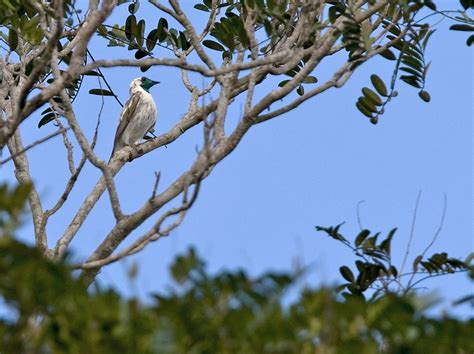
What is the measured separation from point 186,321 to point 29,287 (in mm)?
481

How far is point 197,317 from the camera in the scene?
3.30 m

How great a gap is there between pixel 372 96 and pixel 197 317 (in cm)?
378

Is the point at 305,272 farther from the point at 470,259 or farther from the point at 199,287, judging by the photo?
the point at 470,259

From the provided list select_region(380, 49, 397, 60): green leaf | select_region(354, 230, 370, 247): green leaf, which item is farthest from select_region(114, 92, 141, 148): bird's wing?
select_region(354, 230, 370, 247): green leaf

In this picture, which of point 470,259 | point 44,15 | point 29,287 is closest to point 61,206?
point 44,15

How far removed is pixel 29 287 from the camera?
3.29 m

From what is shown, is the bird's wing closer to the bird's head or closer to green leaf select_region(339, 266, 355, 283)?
the bird's head

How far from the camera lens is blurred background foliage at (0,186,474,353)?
320 cm

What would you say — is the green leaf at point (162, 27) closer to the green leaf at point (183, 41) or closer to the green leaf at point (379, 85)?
the green leaf at point (183, 41)

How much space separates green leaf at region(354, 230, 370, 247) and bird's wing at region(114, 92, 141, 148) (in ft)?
23.7

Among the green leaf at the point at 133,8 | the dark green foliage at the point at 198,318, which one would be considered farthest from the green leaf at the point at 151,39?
the dark green foliage at the point at 198,318

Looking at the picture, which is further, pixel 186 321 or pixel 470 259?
pixel 470 259

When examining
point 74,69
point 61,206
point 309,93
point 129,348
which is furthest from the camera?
point 61,206

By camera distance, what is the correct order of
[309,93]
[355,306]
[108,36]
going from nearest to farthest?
[355,306], [309,93], [108,36]
